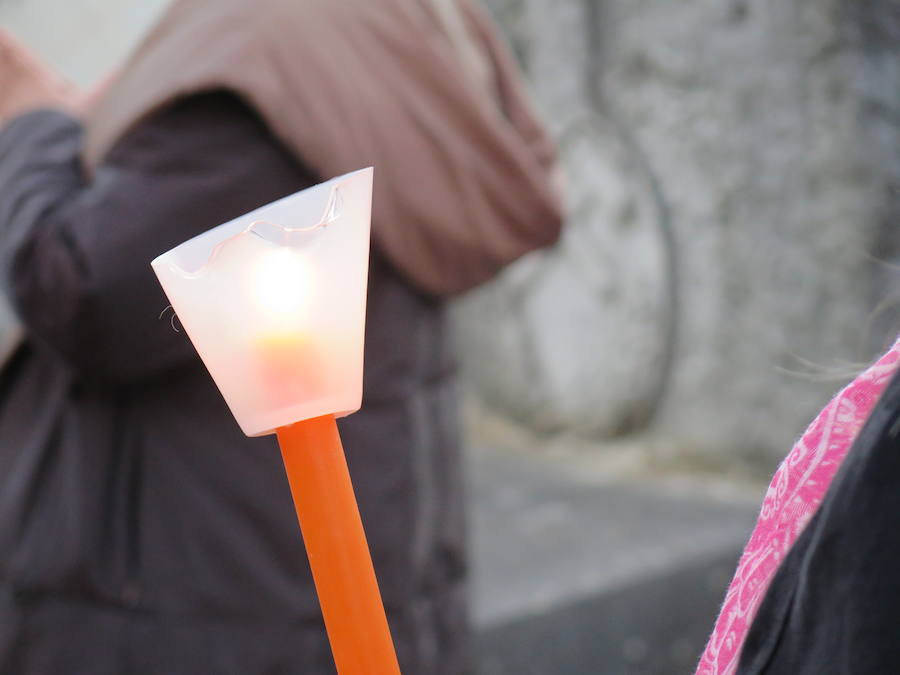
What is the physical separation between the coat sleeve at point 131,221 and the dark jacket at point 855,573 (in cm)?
64

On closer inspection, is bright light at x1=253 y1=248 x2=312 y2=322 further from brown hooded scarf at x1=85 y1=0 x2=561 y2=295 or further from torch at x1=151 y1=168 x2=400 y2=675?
brown hooded scarf at x1=85 y1=0 x2=561 y2=295

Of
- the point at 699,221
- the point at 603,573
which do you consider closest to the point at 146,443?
the point at 603,573

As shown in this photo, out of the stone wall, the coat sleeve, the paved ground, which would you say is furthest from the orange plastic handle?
the paved ground

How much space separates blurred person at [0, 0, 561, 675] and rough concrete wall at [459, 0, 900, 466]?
1.30m

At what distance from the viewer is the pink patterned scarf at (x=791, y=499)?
17.1 inches

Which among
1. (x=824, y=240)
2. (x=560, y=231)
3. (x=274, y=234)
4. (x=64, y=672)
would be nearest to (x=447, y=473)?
(x=560, y=231)

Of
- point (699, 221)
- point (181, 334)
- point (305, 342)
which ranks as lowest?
point (699, 221)

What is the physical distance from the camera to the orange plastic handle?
365mm

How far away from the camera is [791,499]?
1.48ft

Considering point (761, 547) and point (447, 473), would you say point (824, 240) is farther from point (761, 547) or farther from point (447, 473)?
point (761, 547)

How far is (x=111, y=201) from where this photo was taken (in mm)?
871

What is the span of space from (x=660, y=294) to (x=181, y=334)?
2.17m

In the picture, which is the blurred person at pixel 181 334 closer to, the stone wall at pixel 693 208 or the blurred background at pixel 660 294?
the stone wall at pixel 693 208

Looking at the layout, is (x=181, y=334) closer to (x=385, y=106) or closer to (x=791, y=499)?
(x=385, y=106)
